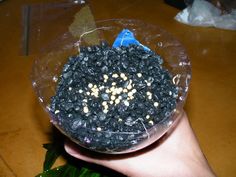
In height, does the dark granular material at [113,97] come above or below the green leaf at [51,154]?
above

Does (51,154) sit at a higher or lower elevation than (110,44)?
lower

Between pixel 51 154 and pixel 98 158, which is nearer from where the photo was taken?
pixel 98 158

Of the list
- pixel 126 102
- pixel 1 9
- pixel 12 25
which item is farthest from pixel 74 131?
pixel 1 9

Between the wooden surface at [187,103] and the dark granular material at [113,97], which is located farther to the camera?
the wooden surface at [187,103]

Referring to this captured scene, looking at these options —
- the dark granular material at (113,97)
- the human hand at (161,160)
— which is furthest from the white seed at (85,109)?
the human hand at (161,160)

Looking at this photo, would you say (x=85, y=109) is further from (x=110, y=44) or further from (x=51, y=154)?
(x=51, y=154)

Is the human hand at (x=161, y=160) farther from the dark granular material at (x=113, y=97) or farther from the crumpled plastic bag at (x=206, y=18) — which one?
the crumpled plastic bag at (x=206, y=18)

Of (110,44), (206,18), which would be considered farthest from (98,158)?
(206,18)
